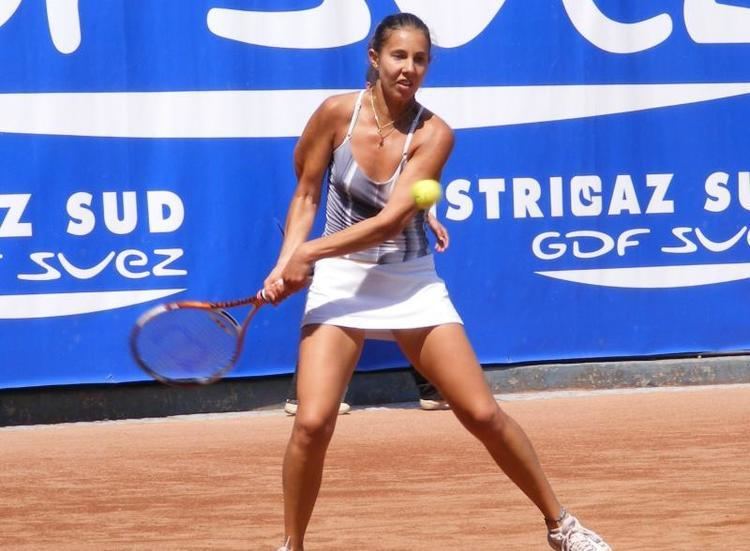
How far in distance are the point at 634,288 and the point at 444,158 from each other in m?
4.90

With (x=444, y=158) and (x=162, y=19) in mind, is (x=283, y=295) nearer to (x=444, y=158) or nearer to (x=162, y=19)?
(x=444, y=158)

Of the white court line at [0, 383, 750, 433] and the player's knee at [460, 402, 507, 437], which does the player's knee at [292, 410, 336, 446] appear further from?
the white court line at [0, 383, 750, 433]

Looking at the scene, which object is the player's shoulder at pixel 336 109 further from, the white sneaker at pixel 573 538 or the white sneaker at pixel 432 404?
the white sneaker at pixel 432 404

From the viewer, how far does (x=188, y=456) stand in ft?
23.3

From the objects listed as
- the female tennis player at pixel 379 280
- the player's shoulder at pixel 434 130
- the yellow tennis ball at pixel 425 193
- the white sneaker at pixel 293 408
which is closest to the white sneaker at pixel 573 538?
the female tennis player at pixel 379 280

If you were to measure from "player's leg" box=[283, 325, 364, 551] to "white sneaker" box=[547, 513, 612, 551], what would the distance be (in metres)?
0.74

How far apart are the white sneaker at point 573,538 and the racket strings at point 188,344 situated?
3.73 feet

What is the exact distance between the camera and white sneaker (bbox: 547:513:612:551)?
168 inches

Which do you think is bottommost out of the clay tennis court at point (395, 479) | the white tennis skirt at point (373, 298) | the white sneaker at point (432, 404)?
the white sneaker at point (432, 404)

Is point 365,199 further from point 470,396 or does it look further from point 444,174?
point 444,174

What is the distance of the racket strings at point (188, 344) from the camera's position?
458 centimetres

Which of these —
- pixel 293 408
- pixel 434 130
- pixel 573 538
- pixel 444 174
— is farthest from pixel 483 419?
pixel 444 174

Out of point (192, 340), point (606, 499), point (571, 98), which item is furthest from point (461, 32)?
point (192, 340)

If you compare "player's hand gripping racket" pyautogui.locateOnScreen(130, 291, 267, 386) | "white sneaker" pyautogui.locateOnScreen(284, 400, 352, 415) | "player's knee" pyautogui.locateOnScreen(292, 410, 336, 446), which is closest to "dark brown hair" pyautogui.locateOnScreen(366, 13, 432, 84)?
"player's hand gripping racket" pyautogui.locateOnScreen(130, 291, 267, 386)
